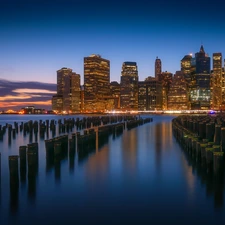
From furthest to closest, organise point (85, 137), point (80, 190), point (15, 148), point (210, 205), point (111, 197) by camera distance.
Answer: point (15, 148)
point (85, 137)
point (80, 190)
point (111, 197)
point (210, 205)

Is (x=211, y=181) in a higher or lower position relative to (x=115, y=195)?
higher

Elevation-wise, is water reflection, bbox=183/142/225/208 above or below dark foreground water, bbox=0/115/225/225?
above

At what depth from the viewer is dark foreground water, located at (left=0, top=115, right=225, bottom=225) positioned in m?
9.45

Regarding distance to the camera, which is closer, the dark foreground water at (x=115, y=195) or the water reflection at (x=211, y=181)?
the dark foreground water at (x=115, y=195)

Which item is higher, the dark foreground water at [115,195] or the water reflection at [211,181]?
the water reflection at [211,181]

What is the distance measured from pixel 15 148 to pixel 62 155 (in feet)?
26.7

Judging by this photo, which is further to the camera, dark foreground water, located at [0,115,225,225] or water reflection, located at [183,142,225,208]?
water reflection, located at [183,142,225,208]

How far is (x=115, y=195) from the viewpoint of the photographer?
11672mm

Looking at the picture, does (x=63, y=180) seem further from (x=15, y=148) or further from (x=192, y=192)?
(x=15, y=148)

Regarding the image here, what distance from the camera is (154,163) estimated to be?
733 inches

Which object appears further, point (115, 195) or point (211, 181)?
point (211, 181)

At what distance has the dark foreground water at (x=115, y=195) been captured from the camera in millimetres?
9445

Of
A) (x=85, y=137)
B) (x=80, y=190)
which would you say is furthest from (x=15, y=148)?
(x=80, y=190)

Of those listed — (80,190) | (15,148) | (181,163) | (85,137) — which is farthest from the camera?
(15,148)
